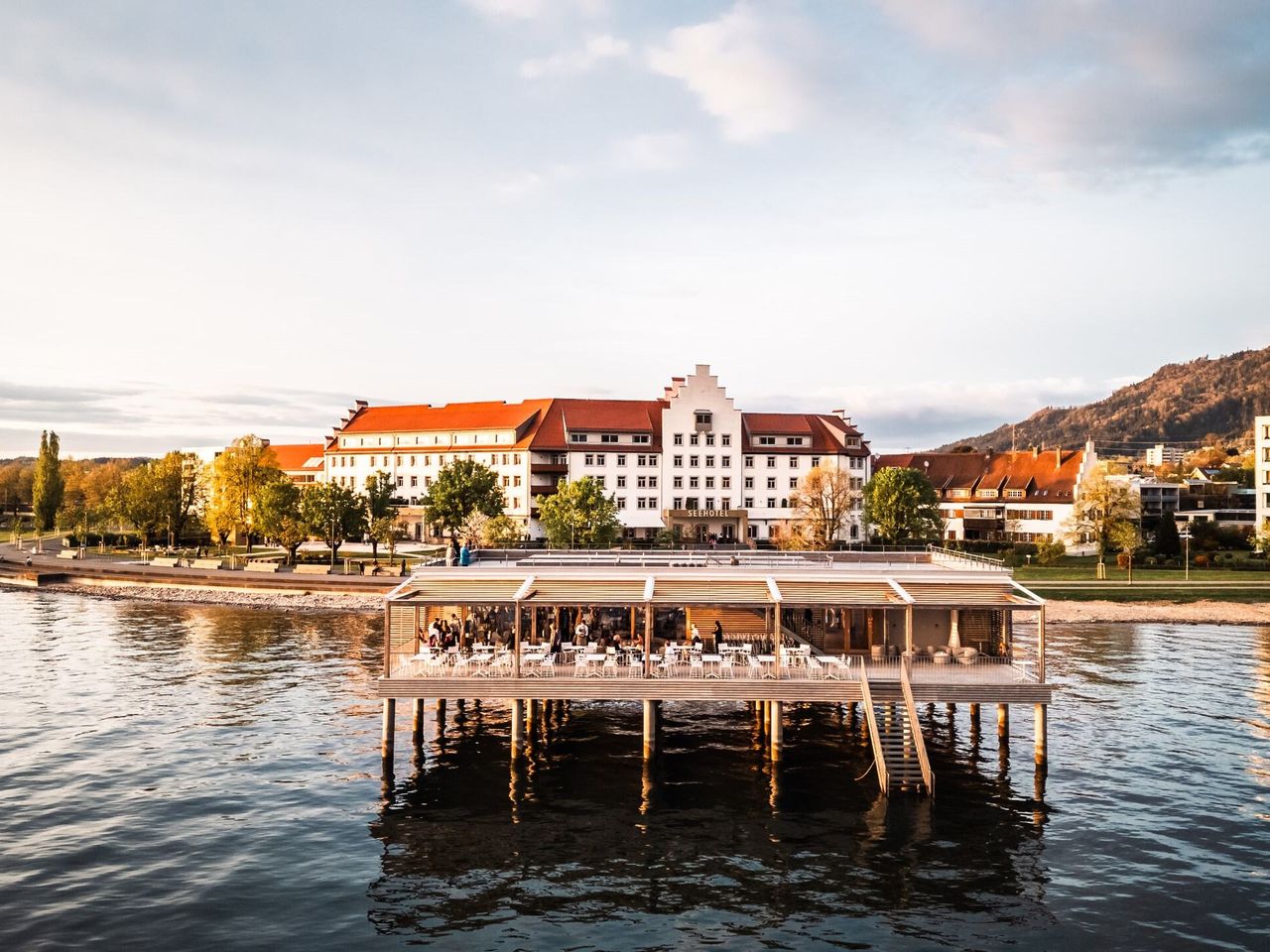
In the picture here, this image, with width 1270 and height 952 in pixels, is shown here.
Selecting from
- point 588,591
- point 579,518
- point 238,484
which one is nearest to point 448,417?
point 238,484

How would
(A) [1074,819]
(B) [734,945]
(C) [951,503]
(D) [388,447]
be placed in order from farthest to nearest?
(C) [951,503] < (D) [388,447] < (A) [1074,819] < (B) [734,945]

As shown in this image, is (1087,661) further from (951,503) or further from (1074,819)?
(951,503)

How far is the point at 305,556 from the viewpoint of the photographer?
106188mm

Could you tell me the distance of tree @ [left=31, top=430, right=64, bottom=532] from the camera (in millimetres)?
137000

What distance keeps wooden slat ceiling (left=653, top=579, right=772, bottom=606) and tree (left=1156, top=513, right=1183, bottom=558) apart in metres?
80.4

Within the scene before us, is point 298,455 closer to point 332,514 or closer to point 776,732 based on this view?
point 332,514

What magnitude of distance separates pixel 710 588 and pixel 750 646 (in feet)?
9.80

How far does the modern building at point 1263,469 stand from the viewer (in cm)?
11403

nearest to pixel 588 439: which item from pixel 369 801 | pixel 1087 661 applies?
pixel 1087 661

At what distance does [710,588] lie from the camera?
36844 mm

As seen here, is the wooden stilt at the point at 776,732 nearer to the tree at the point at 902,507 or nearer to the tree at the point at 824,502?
the tree at the point at 824,502

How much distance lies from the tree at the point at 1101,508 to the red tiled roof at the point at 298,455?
98.5 m

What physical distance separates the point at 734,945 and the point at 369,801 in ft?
49.0

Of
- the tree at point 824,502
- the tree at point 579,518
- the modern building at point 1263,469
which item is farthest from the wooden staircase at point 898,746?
the modern building at point 1263,469
